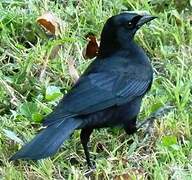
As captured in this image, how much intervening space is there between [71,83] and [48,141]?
1161 millimetres

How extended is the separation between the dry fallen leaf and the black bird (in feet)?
3.20

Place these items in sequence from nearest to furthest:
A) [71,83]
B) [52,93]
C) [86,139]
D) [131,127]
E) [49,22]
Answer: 1. [86,139]
2. [131,127]
3. [52,93]
4. [71,83]
5. [49,22]

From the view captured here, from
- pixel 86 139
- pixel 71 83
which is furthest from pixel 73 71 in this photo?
pixel 86 139

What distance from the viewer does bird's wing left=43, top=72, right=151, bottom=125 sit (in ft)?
14.1

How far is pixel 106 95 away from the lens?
4.45 meters

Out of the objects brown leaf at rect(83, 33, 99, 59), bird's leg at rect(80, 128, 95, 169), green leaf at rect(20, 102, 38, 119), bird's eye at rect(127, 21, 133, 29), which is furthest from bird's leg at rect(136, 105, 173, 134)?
brown leaf at rect(83, 33, 99, 59)

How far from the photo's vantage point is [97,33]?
19.0 feet

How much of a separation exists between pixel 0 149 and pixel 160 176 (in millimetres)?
881

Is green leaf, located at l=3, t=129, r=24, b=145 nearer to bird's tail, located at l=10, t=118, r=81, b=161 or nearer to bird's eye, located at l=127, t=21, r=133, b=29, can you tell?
bird's tail, located at l=10, t=118, r=81, b=161

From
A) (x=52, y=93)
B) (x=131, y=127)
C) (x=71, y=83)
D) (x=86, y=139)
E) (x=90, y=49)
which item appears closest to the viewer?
(x=86, y=139)

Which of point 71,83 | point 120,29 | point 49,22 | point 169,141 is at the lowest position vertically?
point 169,141

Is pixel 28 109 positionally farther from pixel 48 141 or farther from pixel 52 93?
pixel 48 141

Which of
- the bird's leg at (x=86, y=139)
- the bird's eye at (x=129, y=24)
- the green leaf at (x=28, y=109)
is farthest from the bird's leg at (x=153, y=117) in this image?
the green leaf at (x=28, y=109)

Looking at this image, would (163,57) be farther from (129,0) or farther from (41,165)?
(41,165)
